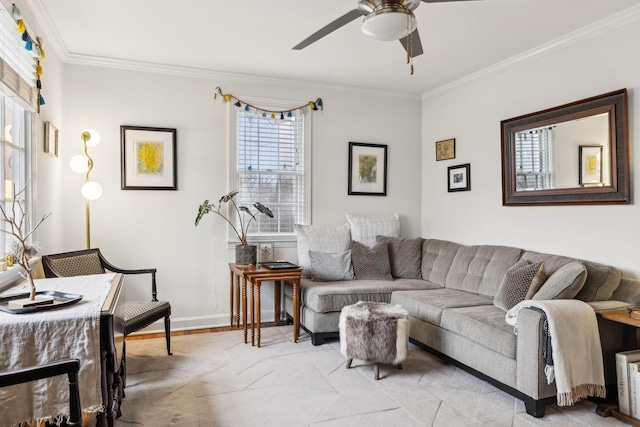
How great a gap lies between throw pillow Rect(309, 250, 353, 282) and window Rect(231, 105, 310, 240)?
1.72 ft

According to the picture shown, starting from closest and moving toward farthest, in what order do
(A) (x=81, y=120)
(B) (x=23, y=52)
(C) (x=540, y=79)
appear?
(B) (x=23, y=52)
(C) (x=540, y=79)
(A) (x=81, y=120)

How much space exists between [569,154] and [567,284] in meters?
1.21

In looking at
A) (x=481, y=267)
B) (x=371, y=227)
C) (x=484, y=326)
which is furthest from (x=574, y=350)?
(x=371, y=227)

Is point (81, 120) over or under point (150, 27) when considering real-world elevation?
under

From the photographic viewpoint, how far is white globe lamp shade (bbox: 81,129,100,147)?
149 inches

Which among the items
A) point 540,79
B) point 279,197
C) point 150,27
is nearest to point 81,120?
point 150,27

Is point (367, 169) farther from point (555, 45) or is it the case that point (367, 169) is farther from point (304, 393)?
point (304, 393)

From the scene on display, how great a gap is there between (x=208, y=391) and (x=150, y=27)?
2.70 m

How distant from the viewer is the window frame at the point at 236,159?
443 cm

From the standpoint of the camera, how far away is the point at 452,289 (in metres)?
4.04

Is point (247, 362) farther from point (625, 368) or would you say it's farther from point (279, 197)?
point (625, 368)

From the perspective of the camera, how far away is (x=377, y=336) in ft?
10.1

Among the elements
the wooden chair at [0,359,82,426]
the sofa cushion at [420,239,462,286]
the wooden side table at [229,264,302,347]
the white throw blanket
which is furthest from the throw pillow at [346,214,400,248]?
the wooden chair at [0,359,82,426]

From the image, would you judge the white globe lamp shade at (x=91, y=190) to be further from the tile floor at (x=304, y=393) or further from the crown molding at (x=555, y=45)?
the crown molding at (x=555, y=45)
